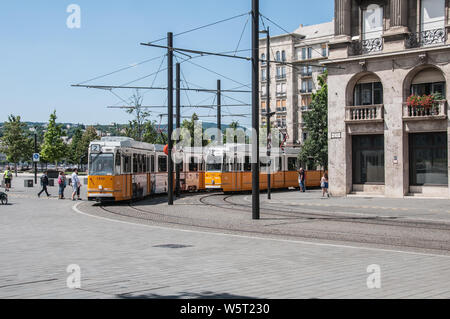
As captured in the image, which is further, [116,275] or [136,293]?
[116,275]

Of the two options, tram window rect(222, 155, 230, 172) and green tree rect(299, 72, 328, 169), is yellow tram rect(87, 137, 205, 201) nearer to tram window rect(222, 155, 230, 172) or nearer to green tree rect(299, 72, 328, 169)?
tram window rect(222, 155, 230, 172)

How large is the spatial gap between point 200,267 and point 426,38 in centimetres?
2276

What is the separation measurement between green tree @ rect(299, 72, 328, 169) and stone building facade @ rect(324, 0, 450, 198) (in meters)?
16.4

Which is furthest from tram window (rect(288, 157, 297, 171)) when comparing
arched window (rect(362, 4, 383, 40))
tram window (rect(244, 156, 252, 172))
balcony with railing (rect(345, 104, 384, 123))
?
arched window (rect(362, 4, 383, 40))

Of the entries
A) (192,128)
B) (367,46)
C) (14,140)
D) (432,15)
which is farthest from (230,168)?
(14,140)

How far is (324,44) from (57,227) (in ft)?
264

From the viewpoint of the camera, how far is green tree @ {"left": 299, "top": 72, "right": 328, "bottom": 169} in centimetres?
4831

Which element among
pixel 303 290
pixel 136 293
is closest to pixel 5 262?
pixel 136 293

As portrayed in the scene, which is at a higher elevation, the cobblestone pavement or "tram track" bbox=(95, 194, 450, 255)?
the cobblestone pavement

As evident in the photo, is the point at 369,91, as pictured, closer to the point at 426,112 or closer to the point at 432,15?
the point at 426,112

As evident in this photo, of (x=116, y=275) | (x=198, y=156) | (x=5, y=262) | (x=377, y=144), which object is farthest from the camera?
(x=198, y=156)

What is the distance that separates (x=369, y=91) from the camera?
3069cm

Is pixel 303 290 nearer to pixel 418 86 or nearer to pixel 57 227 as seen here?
pixel 57 227

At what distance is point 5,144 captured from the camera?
287 feet
